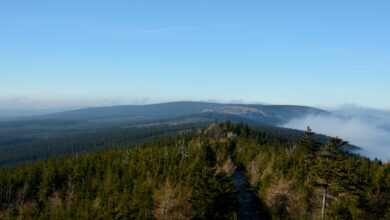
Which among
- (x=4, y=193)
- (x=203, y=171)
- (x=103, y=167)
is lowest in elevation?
(x=4, y=193)

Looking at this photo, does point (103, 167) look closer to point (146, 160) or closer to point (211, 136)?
point (146, 160)

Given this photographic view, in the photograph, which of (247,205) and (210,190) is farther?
(247,205)

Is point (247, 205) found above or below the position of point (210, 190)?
below

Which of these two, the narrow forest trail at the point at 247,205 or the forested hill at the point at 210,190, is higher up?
the forested hill at the point at 210,190

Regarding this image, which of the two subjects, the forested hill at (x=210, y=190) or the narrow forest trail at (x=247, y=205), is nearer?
the forested hill at (x=210, y=190)

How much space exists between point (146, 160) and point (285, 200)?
52.7 meters

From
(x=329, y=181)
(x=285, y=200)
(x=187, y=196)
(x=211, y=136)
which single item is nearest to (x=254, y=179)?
(x=285, y=200)

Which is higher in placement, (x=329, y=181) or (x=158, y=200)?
(x=329, y=181)

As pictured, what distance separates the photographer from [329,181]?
95.6 ft

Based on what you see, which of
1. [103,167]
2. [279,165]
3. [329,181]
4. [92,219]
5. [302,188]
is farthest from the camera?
[103,167]

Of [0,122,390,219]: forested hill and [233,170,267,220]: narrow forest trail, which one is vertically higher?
[0,122,390,219]: forested hill

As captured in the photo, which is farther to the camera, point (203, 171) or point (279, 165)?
point (279, 165)

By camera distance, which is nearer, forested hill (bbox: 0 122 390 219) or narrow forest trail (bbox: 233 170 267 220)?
forested hill (bbox: 0 122 390 219)

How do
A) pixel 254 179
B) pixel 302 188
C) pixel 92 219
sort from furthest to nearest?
1. pixel 254 179
2. pixel 302 188
3. pixel 92 219
